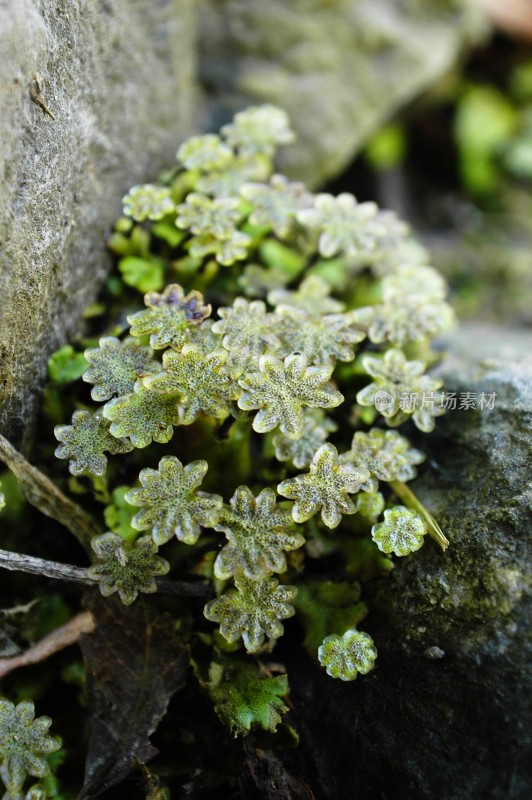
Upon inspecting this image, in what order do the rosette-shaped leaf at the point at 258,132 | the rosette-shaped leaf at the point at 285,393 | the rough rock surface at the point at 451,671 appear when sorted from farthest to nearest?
the rosette-shaped leaf at the point at 258,132
the rosette-shaped leaf at the point at 285,393
the rough rock surface at the point at 451,671

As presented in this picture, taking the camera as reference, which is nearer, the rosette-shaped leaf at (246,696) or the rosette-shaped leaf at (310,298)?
the rosette-shaped leaf at (246,696)

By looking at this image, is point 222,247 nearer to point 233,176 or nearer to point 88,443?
point 233,176

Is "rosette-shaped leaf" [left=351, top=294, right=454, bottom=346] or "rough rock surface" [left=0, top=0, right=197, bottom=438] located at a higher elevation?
"rough rock surface" [left=0, top=0, right=197, bottom=438]

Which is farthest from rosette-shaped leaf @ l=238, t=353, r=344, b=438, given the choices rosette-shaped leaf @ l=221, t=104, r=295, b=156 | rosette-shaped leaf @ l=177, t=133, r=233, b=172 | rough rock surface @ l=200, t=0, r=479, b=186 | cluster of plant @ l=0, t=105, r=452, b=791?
rough rock surface @ l=200, t=0, r=479, b=186

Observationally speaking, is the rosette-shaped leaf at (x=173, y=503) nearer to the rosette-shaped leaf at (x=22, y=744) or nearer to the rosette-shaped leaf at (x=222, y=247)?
the rosette-shaped leaf at (x=22, y=744)

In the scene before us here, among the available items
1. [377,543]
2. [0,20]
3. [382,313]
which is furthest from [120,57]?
[377,543]

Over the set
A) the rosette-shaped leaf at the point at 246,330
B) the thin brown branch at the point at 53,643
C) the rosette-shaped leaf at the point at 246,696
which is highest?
the rosette-shaped leaf at the point at 246,330

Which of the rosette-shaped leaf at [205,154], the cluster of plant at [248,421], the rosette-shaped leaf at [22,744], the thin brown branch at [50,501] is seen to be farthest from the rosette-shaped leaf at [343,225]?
the rosette-shaped leaf at [22,744]

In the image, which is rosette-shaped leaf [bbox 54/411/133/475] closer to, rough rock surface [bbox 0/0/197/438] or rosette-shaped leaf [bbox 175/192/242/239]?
rough rock surface [bbox 0/0/197/438]
